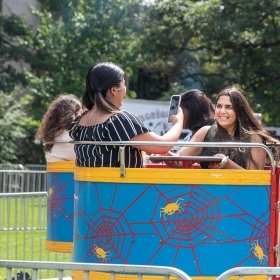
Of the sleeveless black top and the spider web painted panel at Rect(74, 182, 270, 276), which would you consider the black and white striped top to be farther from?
the sleeveless black top

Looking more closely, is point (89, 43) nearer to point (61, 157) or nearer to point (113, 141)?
point (61, 157)

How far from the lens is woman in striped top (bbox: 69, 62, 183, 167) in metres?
5.18

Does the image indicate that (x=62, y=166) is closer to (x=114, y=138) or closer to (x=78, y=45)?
(x=114, y=138)

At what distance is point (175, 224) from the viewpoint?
490 centimetres

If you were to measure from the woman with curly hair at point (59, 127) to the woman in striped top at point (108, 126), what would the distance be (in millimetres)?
2155

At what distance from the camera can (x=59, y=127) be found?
7785 millimetres

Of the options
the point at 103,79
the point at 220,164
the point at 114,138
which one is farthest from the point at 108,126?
the point at 220,164

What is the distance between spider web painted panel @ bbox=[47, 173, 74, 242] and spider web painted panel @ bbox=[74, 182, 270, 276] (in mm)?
2312

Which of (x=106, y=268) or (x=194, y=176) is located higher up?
(x=194, y=176)

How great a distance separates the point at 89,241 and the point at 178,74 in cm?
2849

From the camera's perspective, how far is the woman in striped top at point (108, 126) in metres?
5.18

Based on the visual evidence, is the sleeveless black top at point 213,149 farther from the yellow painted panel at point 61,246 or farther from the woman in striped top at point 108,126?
the yellow painted panel at point 61,246

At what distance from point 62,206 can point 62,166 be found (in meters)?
0.33

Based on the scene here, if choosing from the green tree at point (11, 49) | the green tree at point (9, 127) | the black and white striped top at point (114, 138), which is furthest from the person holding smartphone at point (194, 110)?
the green tree at point (11, 49)
